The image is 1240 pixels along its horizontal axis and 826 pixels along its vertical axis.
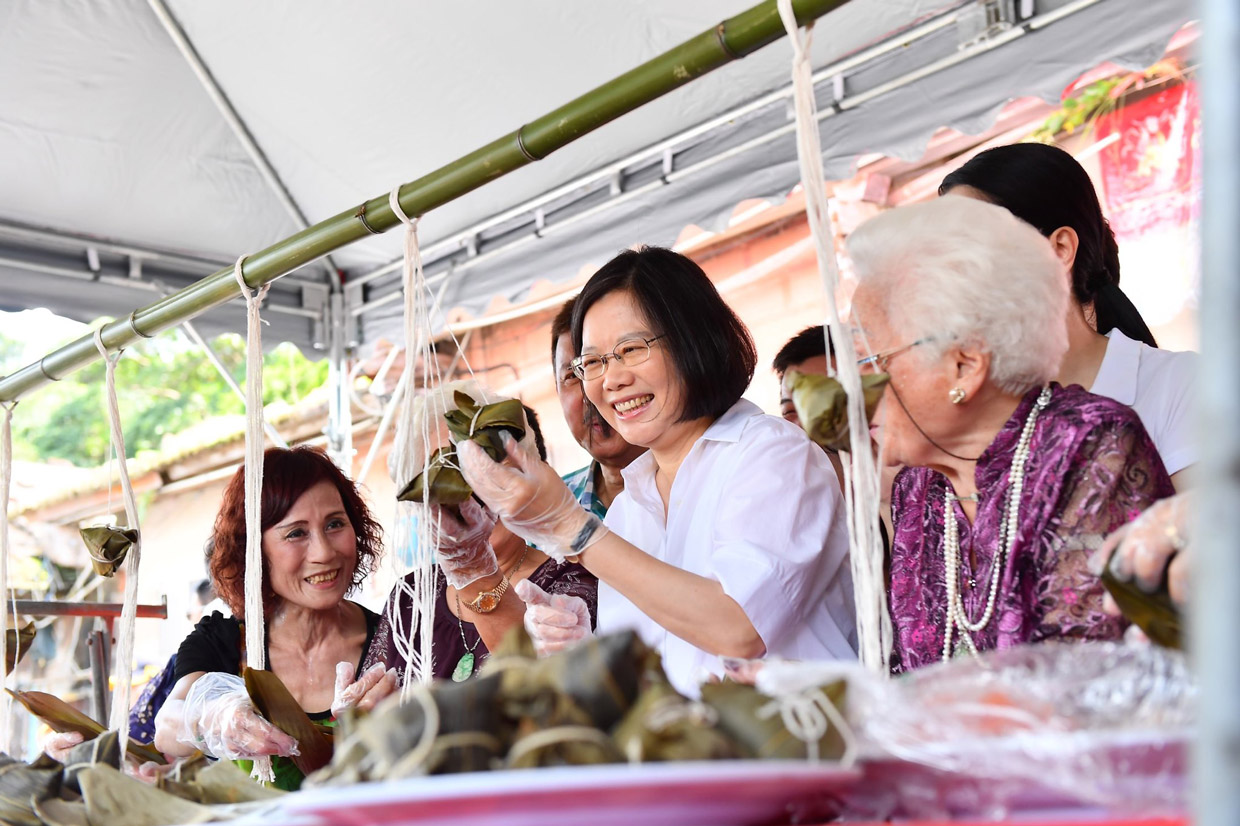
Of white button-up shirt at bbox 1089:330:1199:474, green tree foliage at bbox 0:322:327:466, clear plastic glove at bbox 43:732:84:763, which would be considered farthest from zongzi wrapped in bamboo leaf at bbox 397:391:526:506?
green tree foliage at bbox 0:322:327:466

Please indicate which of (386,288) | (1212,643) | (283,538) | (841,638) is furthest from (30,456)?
(1212,643)

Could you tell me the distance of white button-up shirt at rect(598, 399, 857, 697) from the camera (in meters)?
1.53

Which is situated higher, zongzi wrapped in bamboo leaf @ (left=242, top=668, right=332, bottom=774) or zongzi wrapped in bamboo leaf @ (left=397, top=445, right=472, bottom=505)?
zongzi wrapped in bamboo leaf @ (left=397, top=445, right=472, bottom=505)

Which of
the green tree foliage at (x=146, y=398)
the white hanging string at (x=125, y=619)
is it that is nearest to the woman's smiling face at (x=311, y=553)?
the white hanging string at (x=125, y=619)

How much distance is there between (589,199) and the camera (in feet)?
11.4

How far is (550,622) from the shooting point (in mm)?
1622

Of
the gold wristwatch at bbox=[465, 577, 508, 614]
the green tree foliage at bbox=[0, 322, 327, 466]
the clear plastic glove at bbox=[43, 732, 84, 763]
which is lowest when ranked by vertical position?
the clear plastic glove at bbox=[43, 732, 84, 763]

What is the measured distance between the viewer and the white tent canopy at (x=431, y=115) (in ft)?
9.16

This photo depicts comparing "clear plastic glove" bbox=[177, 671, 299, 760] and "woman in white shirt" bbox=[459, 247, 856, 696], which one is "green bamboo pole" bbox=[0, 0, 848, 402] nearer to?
"woman in white shirt" bbox=[459, 247, 856, 696]

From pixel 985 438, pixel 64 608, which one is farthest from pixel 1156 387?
pixel 64 608

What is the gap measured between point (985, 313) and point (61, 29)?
2.68 metres

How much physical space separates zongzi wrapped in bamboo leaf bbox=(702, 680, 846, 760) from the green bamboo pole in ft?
2.46

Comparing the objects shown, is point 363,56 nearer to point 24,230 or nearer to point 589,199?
point 589,199

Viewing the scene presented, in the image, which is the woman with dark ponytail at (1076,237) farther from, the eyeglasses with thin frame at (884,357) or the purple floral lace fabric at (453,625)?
the purple floral lace fabric at (453,625)
